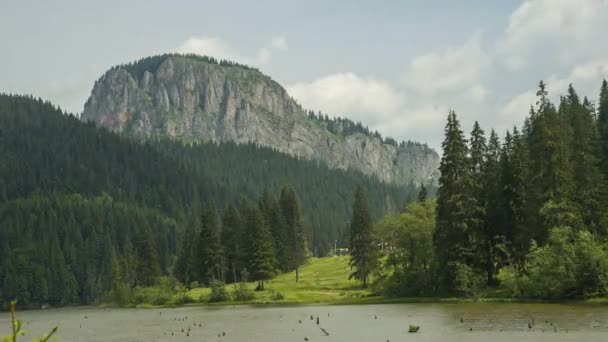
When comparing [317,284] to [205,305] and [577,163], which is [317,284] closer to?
[205,305]

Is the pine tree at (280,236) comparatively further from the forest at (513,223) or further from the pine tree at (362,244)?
the forest at (513,223)

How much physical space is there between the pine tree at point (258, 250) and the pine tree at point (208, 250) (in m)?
6.93

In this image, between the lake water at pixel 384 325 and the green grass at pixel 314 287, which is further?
the green grass at pixel 314 287

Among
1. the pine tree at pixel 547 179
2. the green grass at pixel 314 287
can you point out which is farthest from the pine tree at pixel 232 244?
the pine tree at pixel 547 179

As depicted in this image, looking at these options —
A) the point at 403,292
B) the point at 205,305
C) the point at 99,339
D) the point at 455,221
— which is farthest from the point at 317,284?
the point at 99,339

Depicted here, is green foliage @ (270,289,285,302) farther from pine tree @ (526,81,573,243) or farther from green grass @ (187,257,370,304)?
pine tree @ (526,81,573,243)

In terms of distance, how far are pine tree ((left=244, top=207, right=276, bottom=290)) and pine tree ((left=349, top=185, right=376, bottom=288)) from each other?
16732 mm

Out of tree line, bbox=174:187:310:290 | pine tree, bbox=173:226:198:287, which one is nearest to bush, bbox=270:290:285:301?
tree line, bbox=174:187:310:290

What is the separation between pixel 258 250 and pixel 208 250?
10.7 metres

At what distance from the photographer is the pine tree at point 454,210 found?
276ft

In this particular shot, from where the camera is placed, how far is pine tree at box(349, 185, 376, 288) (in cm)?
11871

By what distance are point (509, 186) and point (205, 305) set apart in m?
54.2

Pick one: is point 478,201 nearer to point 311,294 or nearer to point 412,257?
point 412,257

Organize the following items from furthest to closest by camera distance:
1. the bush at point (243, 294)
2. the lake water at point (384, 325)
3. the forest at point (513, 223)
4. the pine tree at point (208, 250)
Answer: the pine tree at point (208, 250)
the bush at point (243, 294)
the forest at point (513, 223)
the lake water at point (384, 325)
